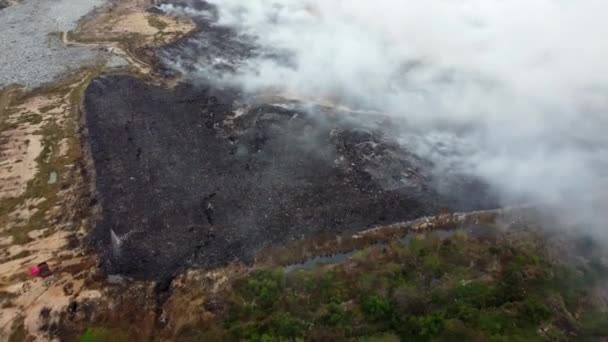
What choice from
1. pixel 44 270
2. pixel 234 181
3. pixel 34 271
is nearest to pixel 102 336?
pixel 44 270

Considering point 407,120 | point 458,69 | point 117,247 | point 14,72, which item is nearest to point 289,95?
point 407,120

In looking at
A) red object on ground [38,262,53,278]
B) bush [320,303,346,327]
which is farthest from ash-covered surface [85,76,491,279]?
bush [320,303,346,327]

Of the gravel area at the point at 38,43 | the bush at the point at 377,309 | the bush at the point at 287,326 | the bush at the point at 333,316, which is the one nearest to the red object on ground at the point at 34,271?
the bush at the point at 287,326

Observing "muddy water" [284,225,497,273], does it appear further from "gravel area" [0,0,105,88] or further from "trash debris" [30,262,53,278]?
"gravel area" [0,0,105,88]

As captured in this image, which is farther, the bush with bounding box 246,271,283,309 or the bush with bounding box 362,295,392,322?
the bush with bounding box 246,271,283,309

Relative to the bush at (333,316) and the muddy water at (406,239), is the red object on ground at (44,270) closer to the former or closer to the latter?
the muddy water at (406,239)

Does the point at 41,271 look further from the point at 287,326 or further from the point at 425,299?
the point at 425,299
